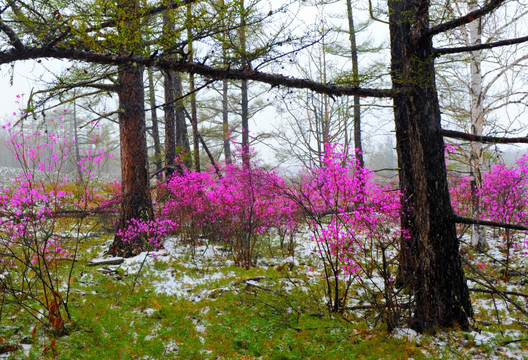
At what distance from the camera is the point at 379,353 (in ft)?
11.4

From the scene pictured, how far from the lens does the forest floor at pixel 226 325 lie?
346 centimetres

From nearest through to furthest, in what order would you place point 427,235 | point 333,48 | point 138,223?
1. point 427,235
2. point 138,223
3. point 333,48

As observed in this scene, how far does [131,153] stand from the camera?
703 cm

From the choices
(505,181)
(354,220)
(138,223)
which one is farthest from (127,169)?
(505,181)

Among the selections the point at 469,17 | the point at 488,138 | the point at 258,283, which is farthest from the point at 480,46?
the point at 258,283

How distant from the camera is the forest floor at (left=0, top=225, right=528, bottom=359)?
3.46 metres

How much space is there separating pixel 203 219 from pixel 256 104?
9.53 m

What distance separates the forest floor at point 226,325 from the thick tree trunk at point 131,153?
1.10m

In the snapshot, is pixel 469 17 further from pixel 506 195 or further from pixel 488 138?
pixel 506 195

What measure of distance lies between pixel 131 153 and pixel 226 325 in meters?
4.65

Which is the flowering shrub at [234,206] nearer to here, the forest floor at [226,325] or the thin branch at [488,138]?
the forest floor at [226,325]

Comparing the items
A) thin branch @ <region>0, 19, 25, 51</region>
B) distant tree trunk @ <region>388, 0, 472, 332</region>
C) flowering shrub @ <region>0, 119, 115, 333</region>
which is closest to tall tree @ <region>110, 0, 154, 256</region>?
flowering shrub @ <region>0, 119, 115, 333</region>

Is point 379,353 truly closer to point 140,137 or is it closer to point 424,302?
point 424,302

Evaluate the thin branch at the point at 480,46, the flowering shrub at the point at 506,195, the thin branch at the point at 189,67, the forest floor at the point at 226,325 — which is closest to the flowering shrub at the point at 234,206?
the forest floor at the point at 226,325
